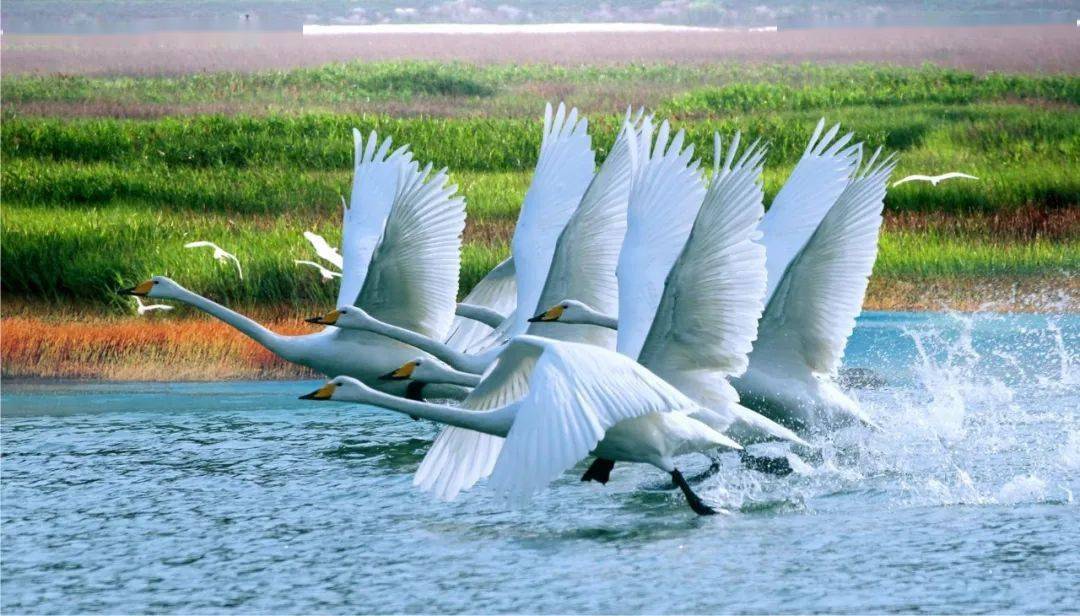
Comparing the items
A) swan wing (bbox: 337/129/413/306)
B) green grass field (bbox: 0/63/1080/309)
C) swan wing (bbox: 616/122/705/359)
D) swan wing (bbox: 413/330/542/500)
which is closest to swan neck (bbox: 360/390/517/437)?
swan wing (bbox: 413/330/542/500)

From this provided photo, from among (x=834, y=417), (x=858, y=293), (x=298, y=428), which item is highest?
(x=858, y=293)

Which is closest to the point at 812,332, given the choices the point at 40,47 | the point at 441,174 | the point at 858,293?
the point at 858,293

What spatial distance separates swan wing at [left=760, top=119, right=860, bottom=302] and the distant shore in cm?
1382

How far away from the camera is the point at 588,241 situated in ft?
35.8

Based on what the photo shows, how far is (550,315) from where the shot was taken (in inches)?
407

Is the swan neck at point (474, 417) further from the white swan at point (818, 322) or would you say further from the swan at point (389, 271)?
the swan at point (389, 271)

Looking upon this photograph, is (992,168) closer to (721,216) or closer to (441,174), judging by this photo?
(441,174)

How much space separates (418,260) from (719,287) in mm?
3169

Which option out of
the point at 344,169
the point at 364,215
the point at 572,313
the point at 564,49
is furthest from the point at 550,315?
the point at 564,49

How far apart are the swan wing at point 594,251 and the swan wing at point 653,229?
1.86ft

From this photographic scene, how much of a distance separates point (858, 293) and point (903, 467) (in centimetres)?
105

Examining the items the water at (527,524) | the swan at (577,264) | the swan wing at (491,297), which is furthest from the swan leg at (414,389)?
the swan wing at (491,297)

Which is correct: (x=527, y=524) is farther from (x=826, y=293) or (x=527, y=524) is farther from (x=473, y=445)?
(x=826, y=293)

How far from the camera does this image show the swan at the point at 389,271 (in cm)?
1173
